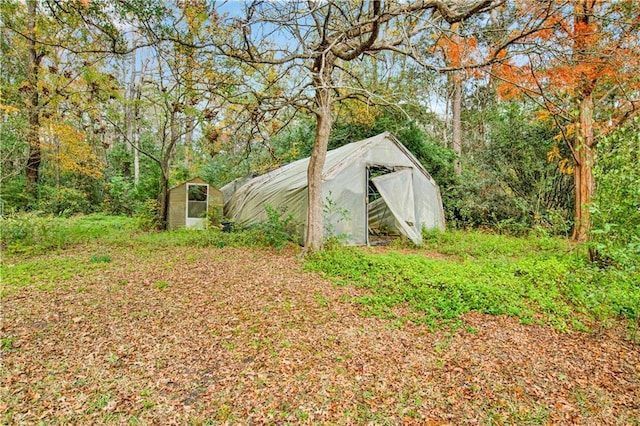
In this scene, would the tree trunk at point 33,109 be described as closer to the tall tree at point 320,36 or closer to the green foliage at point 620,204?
the tall tree at point 320,36

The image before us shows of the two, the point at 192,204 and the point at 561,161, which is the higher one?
the point at 561,161

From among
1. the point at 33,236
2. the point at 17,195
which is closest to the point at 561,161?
the point at 33,236

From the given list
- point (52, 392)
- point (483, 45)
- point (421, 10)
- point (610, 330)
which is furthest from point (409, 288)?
point (483, 45)

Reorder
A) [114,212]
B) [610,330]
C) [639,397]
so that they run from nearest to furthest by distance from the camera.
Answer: [639,397] → [610,330] → [114,212]

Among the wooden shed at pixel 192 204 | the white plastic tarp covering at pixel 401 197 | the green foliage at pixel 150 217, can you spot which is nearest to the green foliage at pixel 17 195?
the green foliage at pixel 150 217

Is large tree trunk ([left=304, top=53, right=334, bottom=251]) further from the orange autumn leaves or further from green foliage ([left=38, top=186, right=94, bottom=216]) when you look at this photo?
green foliage ([left=38, top=186, right=94, bottom=216])

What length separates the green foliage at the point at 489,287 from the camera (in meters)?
3.45

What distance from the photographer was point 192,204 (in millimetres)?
9680

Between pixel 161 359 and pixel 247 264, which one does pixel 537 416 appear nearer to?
pixel 161 359

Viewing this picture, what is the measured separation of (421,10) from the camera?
461cm

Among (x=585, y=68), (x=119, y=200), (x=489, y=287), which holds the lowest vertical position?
(x=489, y=287)

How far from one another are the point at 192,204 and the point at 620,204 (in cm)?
939

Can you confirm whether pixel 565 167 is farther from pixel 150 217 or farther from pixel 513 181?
→ pixel 150 217

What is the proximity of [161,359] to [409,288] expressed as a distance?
9.16 ft
